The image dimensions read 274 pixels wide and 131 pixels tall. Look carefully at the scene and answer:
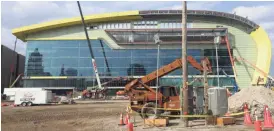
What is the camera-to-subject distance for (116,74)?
84688 millimetres

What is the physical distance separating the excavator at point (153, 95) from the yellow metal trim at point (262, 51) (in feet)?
213

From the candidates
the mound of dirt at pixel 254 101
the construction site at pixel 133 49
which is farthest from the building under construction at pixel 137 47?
the mound of dirt at pixel 254 101

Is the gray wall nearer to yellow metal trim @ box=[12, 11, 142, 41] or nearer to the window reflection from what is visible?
yellow metal trim @ box=[12, 11, 142, 41]

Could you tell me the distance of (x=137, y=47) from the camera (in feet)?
283

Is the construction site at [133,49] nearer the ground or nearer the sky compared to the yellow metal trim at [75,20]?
nearer the ground

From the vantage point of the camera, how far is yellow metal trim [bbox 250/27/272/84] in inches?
3278

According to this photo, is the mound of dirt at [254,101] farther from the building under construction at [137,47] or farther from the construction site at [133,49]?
the building under construction at [137,47]

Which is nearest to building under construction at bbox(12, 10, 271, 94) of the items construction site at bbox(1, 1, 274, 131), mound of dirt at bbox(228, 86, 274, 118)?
construction site at bbox(1, 1, 274, 131)

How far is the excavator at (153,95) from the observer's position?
21.3 m

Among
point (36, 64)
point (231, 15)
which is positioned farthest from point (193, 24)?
point (36, 64)

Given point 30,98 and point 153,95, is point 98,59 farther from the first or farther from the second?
point 153,95

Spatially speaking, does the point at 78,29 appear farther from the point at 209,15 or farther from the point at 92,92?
the point at 209,15

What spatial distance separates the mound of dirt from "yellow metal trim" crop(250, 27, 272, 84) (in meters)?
62.2

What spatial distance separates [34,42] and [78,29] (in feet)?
42.9
